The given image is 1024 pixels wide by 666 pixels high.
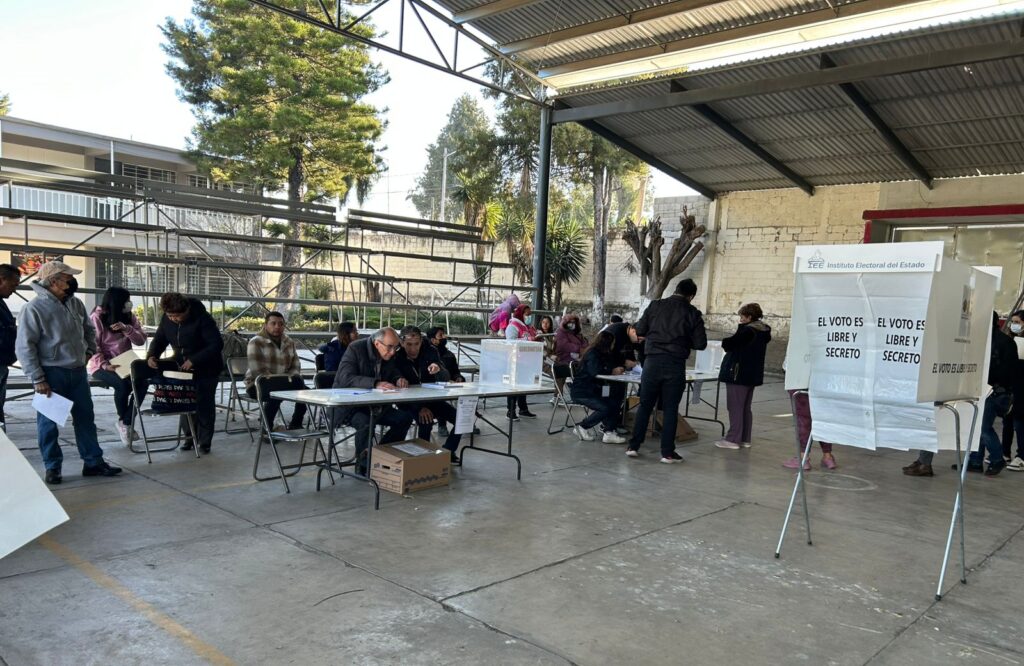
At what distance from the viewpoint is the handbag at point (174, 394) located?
6000 millimetres

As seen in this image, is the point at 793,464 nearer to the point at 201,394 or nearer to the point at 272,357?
the point at 272,357

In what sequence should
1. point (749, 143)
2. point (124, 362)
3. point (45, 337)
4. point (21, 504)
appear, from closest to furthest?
1. point (21, 504)
2. point (45, 337)
3. point (124, 362)
4. point (749, 143)

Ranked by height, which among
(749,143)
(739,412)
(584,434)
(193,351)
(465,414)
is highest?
(749,143)

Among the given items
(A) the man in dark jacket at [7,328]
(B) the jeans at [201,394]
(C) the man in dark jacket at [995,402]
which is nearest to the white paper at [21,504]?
(A) the man in dark jacket at [7,328]

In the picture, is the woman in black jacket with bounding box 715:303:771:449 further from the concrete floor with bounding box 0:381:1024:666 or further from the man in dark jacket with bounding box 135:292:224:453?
the man in dark jacket with bounding box 135:292:224:453

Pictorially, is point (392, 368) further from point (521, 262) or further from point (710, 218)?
point (521, 262)

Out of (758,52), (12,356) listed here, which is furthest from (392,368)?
(758,52)

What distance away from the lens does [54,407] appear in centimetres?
475

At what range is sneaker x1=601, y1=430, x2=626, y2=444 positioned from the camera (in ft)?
25.1

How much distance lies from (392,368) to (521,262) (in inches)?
695

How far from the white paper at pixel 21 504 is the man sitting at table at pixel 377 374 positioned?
3.45 m

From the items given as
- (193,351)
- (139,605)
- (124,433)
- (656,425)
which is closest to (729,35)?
(656,425)

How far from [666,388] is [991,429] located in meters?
3.19

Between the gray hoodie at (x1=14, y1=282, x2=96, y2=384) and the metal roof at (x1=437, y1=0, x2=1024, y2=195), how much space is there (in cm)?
716
